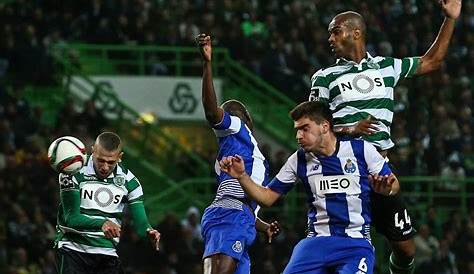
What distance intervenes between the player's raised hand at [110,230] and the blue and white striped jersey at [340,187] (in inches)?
53.8

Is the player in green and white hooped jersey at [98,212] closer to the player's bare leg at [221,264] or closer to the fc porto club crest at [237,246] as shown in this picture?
the player's bare leg at [221,264]

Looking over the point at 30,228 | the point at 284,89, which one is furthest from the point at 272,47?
the point at 30,228

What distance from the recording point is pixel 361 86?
34.2ft

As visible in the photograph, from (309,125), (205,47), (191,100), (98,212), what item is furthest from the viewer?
(191,100)

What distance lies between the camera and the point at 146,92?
24.5 m

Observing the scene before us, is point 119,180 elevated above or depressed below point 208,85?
below

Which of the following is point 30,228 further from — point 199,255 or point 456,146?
point 456,146

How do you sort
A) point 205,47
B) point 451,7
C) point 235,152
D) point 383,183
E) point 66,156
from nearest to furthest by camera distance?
point 383,183
point 205,47
point 66,156
point 451,7
point 235,152

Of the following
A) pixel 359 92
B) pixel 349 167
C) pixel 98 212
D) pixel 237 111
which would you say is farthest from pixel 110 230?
pixel 359 92

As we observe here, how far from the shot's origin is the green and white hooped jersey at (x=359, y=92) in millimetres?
10406

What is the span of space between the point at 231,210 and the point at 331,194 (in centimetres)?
154

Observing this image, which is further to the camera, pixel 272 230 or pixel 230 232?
pixel 272 230

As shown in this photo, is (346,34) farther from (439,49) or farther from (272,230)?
(272,230)

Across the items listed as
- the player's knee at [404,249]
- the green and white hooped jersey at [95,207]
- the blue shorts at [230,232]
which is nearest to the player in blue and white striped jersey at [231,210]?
the blue shorts at [230,232]
